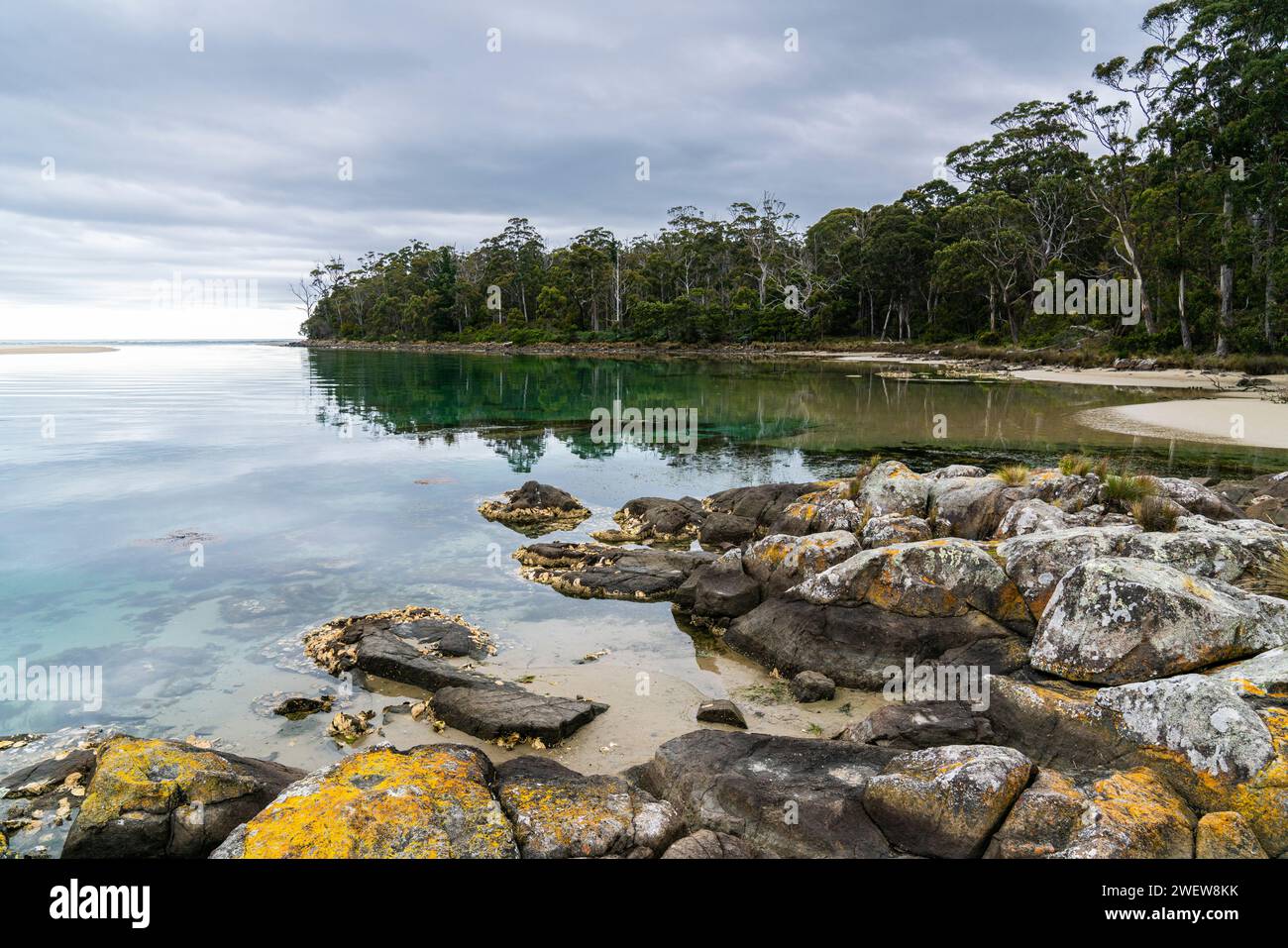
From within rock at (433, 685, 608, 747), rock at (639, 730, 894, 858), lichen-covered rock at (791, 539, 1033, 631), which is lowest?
rock at (433, 685, 608, 747)

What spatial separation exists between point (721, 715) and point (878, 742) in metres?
1.78

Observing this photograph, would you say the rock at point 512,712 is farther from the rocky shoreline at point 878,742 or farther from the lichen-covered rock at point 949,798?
the lichen-covered rock at point 949,798

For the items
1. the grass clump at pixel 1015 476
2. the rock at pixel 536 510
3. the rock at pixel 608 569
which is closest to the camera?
the rock at pixel 608 569

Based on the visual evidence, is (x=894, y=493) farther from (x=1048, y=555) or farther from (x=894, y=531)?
(x=1048, y=555)

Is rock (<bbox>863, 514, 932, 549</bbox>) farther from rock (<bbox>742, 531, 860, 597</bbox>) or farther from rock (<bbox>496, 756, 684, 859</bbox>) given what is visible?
rock (<bbox>496, 756, 684, 859</bbox>)

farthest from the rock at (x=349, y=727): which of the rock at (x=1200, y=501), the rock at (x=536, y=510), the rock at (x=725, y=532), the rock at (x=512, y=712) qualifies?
the rock at (x=1200, y=501)

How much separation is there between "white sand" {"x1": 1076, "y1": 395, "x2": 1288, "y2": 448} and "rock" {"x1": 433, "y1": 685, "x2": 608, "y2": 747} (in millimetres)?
25886

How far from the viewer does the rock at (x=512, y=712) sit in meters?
7.48

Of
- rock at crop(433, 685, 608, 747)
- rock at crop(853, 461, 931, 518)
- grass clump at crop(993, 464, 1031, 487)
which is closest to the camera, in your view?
rock at crop(433, 685, 608, 747)

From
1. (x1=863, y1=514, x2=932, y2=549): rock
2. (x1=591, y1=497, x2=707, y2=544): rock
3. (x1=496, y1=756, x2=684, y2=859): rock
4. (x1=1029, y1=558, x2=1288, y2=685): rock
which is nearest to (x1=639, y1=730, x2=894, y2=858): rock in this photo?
(x1=496, y1=756, x2=684, y2=859): rock

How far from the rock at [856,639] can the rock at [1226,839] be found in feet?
11.1

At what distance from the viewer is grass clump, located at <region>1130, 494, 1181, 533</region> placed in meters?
9.79

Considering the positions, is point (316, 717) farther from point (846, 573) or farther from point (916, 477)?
point (916, 477)

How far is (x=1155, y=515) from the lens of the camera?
32.4 ft
